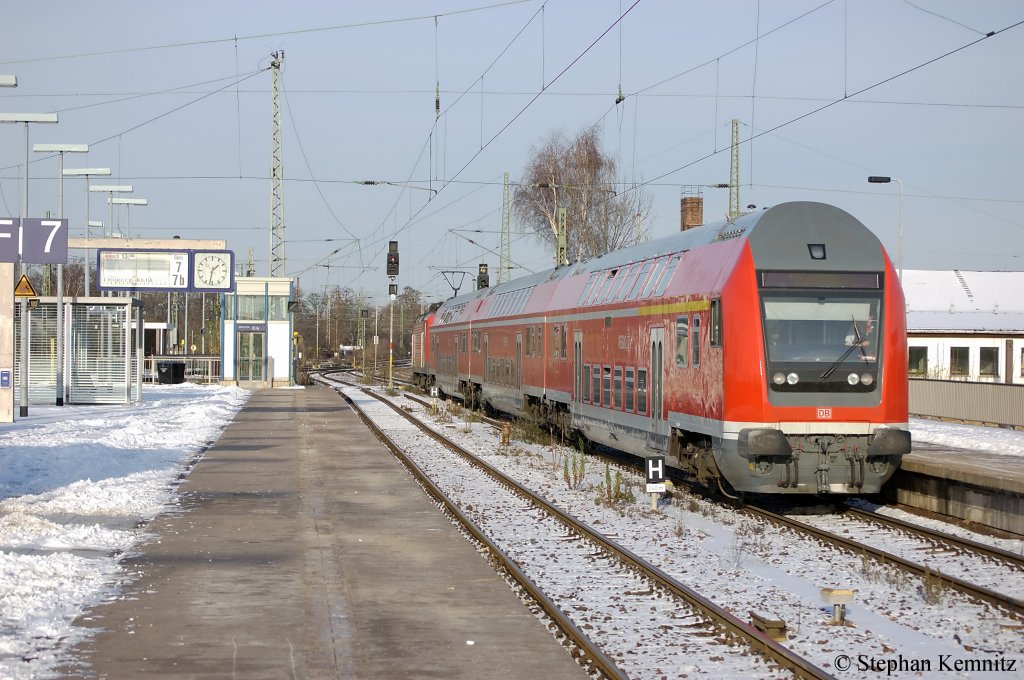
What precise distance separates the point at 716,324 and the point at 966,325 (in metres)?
38.0

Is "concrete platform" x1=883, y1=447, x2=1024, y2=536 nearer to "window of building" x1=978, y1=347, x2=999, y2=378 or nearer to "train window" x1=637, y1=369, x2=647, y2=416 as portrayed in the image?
"train window" x1=637, y1=369, x2=647, y2=416

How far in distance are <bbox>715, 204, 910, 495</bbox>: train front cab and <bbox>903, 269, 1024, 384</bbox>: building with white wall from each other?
28459 millimetres

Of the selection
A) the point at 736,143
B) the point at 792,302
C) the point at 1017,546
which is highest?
the point at 736,143

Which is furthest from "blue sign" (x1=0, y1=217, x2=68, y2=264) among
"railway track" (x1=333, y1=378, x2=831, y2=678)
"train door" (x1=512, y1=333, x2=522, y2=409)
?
"railway track" (x1=333, y1=378, x2=831, y2=678)

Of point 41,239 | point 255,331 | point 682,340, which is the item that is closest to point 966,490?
point 682,340

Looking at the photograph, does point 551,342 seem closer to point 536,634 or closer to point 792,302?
point 792,302

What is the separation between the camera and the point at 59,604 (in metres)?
9.34

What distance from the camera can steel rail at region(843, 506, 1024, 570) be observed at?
11523 millimetres

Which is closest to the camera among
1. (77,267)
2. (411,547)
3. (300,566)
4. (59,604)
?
(59,604)

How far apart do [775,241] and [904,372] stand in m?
2.26

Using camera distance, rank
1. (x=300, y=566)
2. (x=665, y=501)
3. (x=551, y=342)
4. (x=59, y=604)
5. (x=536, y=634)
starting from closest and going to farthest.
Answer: (x=536, y=634) < (x=59, y=604) < (x=300, y=566) < (x=665, y=501) < (x=551, y=342)

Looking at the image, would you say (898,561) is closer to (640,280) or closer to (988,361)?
(640,280)

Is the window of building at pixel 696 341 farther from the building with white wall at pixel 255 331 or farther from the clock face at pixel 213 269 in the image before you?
the building with white wall at pixel 255 331

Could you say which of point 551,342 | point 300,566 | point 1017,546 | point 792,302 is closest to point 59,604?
point 300,566
